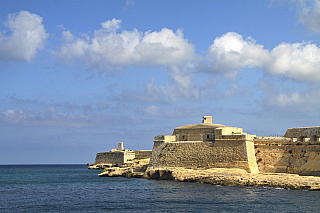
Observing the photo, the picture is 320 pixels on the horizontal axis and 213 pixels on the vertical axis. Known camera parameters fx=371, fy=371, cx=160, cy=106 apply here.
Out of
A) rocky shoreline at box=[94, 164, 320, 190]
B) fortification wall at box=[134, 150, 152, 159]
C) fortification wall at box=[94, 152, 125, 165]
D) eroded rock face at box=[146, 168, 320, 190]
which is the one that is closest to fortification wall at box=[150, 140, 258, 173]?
rocky shoreline at box=[94, 164, 320, 190]

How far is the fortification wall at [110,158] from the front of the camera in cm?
7235

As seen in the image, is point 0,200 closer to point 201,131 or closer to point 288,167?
point 201,131

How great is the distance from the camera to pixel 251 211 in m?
22.5

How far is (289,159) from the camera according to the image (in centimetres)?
3725

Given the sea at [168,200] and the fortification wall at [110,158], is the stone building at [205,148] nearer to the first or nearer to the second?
the sea at [168,200]

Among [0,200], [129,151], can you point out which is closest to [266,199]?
[0,200]

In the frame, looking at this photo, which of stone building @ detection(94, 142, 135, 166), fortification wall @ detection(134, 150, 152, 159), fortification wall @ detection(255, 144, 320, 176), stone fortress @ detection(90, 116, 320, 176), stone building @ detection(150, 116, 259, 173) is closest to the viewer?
fortification wall @ detection(255, 144, 320, 176)

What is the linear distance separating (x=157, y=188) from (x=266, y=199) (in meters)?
9.94

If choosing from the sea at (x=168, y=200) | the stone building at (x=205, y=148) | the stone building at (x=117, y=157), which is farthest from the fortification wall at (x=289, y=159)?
the stone building at (x=117, y=157)

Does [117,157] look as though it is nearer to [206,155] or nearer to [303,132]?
[206,155]

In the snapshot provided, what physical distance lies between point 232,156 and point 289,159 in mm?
5737

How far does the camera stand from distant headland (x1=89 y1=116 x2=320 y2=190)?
34.6m

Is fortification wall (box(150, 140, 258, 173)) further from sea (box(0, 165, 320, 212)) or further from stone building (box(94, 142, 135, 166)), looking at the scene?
stone building (box(94, 142, 135, 166))

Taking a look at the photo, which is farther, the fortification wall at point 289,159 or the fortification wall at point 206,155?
the fortification wall at point 206,155
